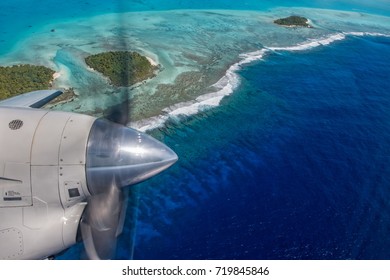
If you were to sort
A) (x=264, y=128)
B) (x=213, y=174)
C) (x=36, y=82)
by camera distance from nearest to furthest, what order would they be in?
(x=213, y=174), (x=264, y=128), (x=36, y=82)

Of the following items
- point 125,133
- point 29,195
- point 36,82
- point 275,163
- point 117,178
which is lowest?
point 275,163

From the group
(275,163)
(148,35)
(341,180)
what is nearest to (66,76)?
(148,35)

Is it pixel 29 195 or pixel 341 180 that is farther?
pixel 341 180

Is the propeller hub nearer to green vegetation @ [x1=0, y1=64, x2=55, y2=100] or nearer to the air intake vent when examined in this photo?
the air intake vent

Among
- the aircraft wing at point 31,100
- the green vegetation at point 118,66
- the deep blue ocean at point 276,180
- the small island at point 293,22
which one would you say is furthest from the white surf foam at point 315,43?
the aircraft wing at point 31,100

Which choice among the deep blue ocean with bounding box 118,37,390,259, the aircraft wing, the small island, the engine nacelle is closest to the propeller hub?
the engine nacelle

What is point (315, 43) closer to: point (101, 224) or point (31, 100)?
point (31, 100)

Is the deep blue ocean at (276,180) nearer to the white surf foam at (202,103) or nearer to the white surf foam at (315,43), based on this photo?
the white surf foam at (202,103)

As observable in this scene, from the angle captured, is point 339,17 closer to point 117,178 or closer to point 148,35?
point 148,35

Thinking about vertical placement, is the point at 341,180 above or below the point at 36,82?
below
